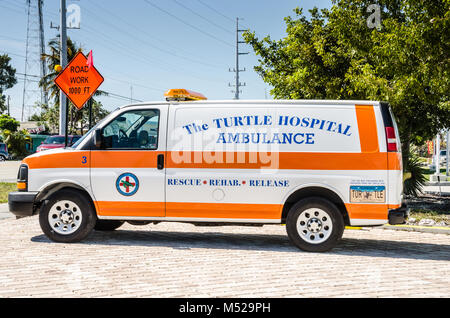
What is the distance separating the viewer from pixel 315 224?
24.2 ft

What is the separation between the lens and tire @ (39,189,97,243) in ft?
25.8

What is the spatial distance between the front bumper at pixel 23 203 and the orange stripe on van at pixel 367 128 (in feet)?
16.3

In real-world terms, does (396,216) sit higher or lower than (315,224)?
higher

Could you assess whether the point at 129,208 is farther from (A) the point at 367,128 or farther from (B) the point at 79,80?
(B) the point at 79,80

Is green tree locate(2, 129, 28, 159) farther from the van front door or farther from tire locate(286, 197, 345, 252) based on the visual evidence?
tire locate(286, 197, 345, 252)

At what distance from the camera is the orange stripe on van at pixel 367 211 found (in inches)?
285

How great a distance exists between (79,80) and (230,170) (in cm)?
678

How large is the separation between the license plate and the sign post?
7.59 metres

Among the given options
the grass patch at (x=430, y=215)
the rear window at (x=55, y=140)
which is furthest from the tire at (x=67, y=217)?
the rear window at (x=55, y=140)

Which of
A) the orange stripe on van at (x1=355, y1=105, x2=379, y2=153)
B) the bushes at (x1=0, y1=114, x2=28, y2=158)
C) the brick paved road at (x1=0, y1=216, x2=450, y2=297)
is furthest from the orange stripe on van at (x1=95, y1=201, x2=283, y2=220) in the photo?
the bushes at (x1=0, y1=114, x2=28, y2=158)

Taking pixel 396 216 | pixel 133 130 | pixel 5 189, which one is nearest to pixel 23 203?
pixel 133 130

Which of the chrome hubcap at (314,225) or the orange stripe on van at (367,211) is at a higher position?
the orange stripe on van at (367,211)

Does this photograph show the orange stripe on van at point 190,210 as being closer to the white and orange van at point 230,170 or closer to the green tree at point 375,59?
the white and orange van at point 230,170

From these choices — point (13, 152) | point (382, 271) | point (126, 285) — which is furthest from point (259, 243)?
point (13, 152)
